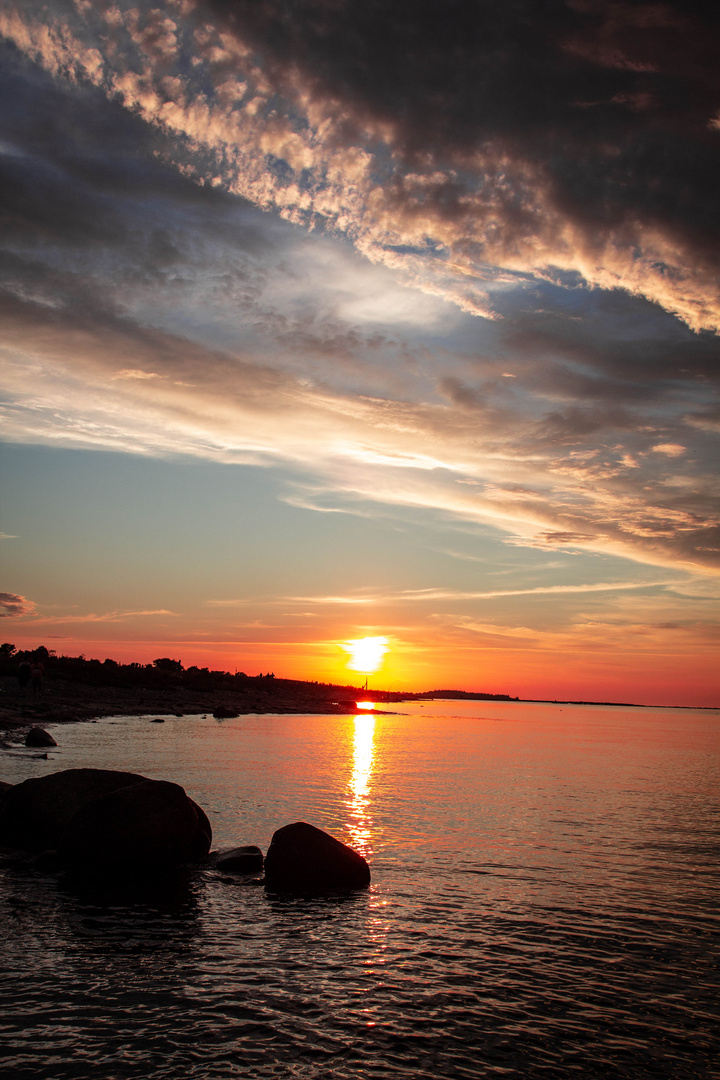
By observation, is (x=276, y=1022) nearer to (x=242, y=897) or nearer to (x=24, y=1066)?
(x=24, y=1066)

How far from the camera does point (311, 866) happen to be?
48.7ft

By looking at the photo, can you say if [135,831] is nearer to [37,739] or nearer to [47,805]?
[47,805]

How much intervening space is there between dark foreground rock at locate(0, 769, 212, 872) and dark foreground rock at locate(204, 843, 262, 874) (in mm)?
418

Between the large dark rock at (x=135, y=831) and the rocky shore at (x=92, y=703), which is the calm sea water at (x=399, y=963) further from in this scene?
the rocky shore at (x=92, y=703)

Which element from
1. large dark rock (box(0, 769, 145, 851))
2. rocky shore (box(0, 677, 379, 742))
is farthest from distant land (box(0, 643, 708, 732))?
large dark rock (box(0, 769, 145, 851))

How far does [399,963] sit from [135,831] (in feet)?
22.7

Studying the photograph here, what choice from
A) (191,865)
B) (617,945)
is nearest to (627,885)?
(617,945)

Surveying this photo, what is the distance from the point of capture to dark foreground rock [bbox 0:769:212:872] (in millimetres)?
14625

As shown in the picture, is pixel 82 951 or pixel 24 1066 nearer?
pixel 24 1066

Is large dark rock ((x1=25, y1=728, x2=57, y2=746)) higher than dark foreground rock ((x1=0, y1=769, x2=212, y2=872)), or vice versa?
dark foreground rock ((x1=0, y1=769, x2=212, y2=872))

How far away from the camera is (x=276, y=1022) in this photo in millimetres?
8508

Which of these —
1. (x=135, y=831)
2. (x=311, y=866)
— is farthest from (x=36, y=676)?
(x=311, y=866)

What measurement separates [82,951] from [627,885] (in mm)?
11886

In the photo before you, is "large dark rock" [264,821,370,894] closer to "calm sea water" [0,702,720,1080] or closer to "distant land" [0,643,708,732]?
"calm sea water" [0,702,720,1080]
